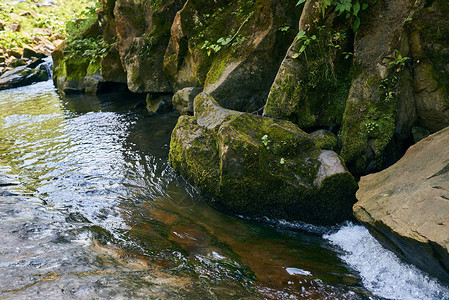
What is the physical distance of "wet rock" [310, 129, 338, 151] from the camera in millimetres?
5613

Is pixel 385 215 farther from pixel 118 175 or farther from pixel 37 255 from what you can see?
pixel 118 175

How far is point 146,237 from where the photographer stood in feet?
15.6

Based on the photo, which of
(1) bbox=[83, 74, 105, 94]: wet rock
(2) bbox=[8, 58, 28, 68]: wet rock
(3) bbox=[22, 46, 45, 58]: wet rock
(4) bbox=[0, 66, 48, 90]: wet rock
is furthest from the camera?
(3) bbox=[22, 46, 45, 58]: wet rock

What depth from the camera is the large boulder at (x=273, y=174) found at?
4.96 metres

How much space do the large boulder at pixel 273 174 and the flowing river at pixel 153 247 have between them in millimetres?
271

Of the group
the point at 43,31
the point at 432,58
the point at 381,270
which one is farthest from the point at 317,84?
the point at 43,31

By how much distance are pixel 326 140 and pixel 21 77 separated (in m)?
22.0

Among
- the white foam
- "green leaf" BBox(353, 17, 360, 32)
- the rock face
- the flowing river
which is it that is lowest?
the white foam

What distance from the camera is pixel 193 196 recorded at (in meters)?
6.16

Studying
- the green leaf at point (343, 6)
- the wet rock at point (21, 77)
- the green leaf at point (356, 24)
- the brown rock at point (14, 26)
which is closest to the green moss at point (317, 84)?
the green leaf at point (356, 24)

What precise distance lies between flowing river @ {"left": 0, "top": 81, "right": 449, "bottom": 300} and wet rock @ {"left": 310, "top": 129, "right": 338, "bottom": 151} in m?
1.36

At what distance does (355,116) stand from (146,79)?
8268mm

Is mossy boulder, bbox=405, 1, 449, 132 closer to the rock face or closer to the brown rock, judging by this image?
the rock face

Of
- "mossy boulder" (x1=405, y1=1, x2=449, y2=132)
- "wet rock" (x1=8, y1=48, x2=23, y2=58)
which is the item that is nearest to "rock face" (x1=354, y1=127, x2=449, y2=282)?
"mossy boulder" (x1=405, y1=1, x2=449, y2=132)
